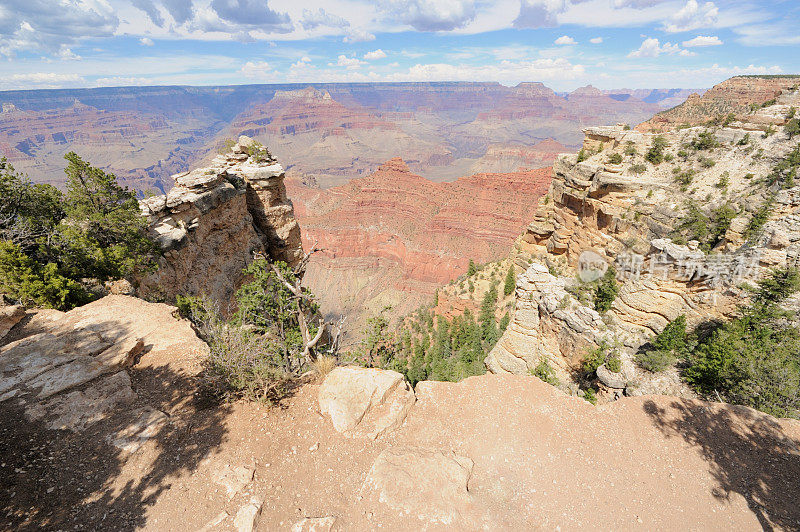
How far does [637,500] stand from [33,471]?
455 inches

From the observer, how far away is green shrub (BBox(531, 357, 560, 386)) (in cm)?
1459

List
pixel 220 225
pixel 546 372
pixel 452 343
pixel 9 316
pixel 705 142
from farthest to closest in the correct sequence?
pixel 452 343 < pixel 705 142 < pixel 220 225 < pixel 546 372 < pixel 9 316

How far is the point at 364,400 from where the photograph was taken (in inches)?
316

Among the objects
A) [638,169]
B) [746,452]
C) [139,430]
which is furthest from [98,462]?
[638,169]

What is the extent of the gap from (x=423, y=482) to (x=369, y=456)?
129cm

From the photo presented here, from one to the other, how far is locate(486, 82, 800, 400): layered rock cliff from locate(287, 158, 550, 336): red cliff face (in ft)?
148

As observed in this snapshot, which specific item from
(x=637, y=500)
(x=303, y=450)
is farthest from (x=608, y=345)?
(x=303, y=450)

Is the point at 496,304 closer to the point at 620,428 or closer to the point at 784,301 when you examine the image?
the point at 784,301

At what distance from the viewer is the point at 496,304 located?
3581 centimetres

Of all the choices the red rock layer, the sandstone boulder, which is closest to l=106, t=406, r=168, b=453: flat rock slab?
the sandstone boulder

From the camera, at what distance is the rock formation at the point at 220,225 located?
694 inches

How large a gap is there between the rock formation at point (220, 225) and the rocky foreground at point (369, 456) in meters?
8.83

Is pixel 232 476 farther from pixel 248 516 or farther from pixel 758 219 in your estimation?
pixel 758 219

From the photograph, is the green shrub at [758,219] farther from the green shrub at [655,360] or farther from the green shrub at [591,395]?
the green shrub at [591,395]
